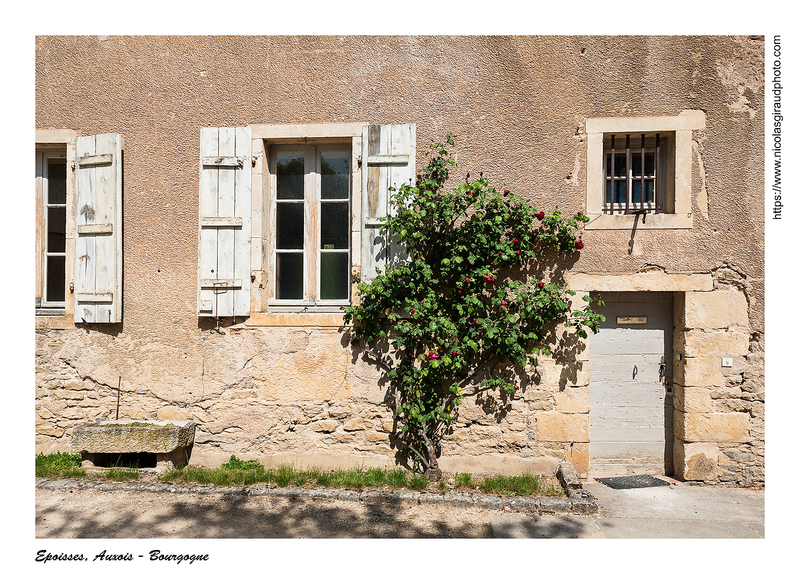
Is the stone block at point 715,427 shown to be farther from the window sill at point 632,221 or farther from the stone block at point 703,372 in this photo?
the window sill at point 632,221

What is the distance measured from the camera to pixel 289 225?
178 inches

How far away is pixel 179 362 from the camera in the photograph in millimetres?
4355

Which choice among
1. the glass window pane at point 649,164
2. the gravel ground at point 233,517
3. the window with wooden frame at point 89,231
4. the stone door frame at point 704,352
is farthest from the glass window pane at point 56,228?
the glass window pane at point 649,164

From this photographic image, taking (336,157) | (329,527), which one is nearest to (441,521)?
(329,527)

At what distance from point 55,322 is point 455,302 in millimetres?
3653

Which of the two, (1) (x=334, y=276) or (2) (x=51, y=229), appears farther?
(2) (x=51, y=229)

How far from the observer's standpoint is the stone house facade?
4098 millimetres

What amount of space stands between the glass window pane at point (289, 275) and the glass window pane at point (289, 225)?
0.10 m

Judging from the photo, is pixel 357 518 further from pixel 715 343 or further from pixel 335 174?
pixel 715 343

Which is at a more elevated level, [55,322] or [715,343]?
[55,322]

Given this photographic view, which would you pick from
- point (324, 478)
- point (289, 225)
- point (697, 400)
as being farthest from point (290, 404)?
point (697, 400)

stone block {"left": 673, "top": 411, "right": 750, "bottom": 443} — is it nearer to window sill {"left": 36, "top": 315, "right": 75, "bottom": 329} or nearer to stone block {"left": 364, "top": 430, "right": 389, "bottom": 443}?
stone block {"left": 364, "top": 430, "right": 389, "bottom": 443}

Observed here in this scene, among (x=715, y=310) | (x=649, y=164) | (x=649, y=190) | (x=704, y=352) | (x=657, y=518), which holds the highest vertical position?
(x=649, y=164)

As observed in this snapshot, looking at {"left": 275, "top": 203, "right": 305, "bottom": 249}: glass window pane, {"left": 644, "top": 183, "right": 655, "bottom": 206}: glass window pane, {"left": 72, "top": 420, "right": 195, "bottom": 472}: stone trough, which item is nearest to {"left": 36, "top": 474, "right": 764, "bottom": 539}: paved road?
{"left": 72, "top": 420, "right": 195, "bottom": 472}: stone trough
